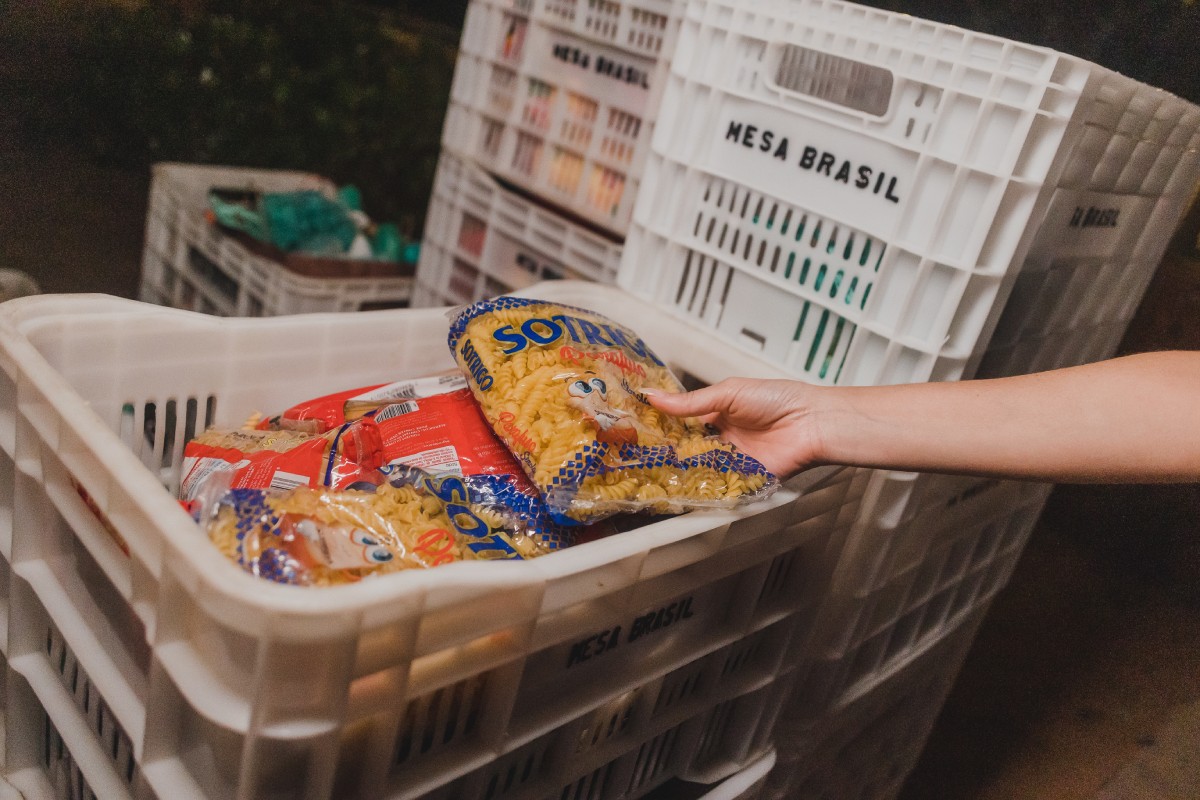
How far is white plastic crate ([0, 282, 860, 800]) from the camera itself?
20.7 inches

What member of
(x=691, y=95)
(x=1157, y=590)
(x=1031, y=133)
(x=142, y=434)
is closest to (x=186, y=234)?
(x=142, y=434)

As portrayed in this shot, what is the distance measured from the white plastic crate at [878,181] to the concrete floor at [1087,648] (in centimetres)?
84

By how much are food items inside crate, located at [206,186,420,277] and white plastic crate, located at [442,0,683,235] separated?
35 centimetres

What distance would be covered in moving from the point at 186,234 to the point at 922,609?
1637mm

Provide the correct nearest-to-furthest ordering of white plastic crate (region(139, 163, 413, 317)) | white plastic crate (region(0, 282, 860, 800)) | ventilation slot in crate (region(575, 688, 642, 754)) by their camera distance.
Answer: white plastic crate (region(0, 282, 860, 800)) < ventilation slot in crate (region(575, 688, 642, 754)) < white plastic crate (region(139, 163, 413, 317))

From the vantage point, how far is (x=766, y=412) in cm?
90

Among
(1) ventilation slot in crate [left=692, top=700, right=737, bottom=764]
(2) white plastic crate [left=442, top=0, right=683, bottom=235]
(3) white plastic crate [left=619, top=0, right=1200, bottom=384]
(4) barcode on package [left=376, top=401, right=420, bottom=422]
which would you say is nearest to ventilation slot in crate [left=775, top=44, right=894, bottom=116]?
(3) white plastic crate [left=619, top=0, right=1200, bottom=384]

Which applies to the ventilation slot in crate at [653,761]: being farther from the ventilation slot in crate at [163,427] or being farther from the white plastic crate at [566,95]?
the white plastic crate at [566,95]

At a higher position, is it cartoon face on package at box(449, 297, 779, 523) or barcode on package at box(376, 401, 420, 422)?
cartoon face on package at box(449, 297, 779, 523)

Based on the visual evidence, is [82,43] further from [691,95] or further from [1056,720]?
[1056,720]

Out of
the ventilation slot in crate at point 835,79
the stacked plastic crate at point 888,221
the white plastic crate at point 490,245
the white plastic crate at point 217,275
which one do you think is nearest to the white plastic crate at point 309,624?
the stacked plastic crate at point 888,221

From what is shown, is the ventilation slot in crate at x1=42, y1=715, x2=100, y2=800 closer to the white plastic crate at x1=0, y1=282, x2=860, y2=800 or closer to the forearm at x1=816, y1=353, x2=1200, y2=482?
the white plastic crate at x1=0, y1=282, x2=860, y2=800

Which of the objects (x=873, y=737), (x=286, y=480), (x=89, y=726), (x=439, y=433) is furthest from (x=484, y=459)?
(x=873, y=737)

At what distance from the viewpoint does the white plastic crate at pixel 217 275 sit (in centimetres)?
175
